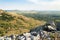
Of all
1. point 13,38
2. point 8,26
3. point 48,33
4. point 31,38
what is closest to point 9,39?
point 13,38

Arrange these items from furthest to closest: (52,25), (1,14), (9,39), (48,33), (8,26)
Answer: (1,14), (8,26), (52,25), (48,33), (9,39)

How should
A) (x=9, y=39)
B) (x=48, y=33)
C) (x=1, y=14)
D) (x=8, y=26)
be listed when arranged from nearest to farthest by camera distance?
1. (x=9, y=39)
2. (x=48, y=33)
3. (x=8, y=26)
4. (x=1, y=14)

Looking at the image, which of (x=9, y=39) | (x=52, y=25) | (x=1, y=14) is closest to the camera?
(x=9, y=39)

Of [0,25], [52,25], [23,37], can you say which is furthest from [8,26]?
[23,37]

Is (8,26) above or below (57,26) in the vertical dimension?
below

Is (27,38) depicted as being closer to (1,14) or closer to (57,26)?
(57,26)

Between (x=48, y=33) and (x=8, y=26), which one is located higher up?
(x=48, y=33)

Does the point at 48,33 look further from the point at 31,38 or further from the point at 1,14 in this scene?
the point at 1,14

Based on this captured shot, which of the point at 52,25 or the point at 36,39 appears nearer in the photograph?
the point at 36,39

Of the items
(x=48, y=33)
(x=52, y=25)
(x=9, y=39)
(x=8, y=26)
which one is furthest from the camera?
(x=8, y=26)
